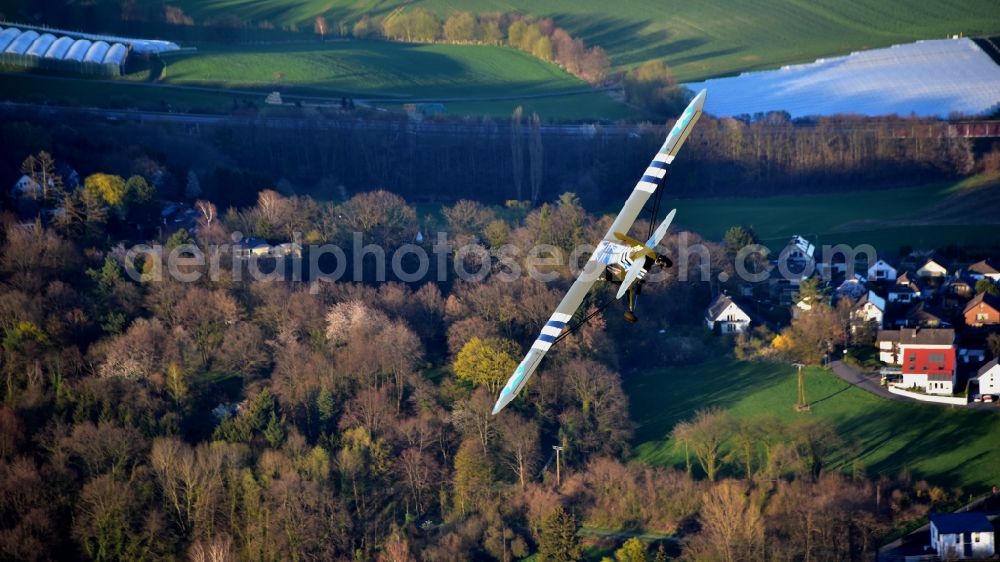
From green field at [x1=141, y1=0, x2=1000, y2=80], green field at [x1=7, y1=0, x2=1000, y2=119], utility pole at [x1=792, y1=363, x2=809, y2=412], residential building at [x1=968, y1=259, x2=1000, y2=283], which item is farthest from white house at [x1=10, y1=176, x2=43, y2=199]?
green field at [x1=141, y1=0, x2=1000, y2=80]

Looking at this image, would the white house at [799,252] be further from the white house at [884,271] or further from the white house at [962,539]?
the white house at [962,539]

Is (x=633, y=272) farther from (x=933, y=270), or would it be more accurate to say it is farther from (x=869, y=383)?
(x=933, y=270)

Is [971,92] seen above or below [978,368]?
above

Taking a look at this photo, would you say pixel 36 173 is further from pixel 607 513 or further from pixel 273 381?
pixel 607 513

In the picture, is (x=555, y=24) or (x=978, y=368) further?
(x=555, y=24)

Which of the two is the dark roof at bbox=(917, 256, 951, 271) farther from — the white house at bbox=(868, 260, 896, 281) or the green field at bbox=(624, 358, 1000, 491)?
the green field at bbox=(624, 358, 1000, 491)

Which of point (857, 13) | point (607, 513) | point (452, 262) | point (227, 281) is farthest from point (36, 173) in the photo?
point (857, 13)

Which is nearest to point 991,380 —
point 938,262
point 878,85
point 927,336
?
point 927,336
